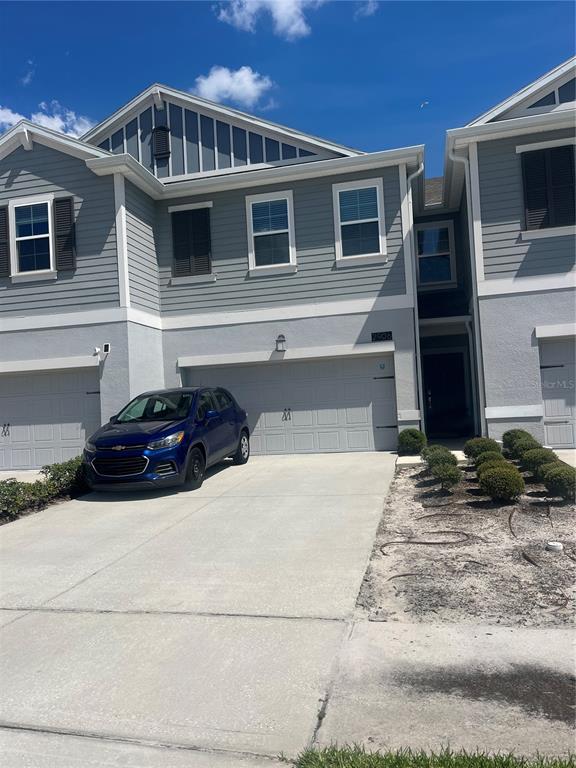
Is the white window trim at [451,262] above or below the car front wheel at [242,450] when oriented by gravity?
above

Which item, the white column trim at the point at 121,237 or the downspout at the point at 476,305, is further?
the white column trim at the point at 121,237

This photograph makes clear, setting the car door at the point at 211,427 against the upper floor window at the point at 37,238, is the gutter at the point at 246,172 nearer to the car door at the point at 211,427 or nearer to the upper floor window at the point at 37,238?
A: the upper floor window at the point at 37,238

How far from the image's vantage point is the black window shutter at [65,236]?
12.6 meters

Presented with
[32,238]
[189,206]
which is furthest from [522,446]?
[32,238]

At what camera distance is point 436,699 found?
323 cm

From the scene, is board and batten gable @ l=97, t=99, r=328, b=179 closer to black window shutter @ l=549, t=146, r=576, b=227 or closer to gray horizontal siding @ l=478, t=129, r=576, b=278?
gray horizontal siding @ l=478, t=129, r=576, b=278

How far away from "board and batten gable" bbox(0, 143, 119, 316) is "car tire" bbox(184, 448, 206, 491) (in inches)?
173

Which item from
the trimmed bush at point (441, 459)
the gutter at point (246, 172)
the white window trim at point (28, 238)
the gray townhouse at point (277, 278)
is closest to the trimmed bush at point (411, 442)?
the gray townhouse at point (277, 278)

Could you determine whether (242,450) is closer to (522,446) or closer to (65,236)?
(522,446)

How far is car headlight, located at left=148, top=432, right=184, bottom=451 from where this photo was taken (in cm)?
881

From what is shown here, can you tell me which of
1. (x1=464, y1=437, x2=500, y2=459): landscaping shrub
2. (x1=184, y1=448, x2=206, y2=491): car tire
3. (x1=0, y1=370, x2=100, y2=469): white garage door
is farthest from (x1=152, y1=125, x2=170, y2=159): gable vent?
(x1=464, y1=437, x2=500, y2=459): landscaping shrub

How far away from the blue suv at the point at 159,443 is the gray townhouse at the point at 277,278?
2.25 m

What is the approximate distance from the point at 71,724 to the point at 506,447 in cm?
879

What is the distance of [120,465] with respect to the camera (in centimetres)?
887
